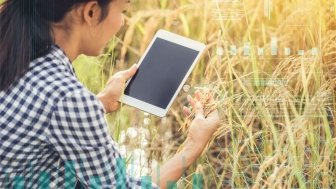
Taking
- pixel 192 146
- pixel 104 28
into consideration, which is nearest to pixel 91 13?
pixel 104 28

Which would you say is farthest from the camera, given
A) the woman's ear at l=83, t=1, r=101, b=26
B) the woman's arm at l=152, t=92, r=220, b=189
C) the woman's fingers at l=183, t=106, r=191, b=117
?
the woman's fingers at l=183, t=106, r=191, b=117

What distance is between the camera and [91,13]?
1.69 metres

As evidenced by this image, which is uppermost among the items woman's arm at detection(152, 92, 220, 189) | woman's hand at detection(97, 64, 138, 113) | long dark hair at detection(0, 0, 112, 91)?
long dark hair at detection(0, 0, 112, 91)

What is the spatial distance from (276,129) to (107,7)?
68 cm

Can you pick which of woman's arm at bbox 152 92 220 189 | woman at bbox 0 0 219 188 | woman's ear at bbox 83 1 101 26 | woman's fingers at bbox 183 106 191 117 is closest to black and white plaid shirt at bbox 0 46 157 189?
woman at bbox 0 0 219 188

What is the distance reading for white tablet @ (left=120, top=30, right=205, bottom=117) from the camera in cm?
202

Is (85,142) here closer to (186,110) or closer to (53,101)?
(53,101)

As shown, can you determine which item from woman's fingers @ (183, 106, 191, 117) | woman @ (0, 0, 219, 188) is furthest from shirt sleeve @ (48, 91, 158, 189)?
woman's fingers @ (183, 106, 191, 117)

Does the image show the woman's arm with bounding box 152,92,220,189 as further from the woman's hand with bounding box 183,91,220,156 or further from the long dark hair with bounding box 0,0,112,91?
the long dark hair with bounding box 0,0,112,91

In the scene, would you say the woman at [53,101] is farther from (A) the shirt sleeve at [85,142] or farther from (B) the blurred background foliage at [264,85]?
(B) the blurred background foliage at [264,85]

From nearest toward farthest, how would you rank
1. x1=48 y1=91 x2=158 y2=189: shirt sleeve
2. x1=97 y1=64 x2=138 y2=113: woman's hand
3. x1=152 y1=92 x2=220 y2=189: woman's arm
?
x1=48 y1=91 x2=158 y2=189: shirt sleeve, x1=152 y1=92 x2=220 y2=189: woman's arm, x1=97 y1=64 x2=138 y2=113: woman's hand

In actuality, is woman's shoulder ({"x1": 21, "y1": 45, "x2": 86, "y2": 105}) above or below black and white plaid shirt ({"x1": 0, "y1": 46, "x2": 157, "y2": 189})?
above

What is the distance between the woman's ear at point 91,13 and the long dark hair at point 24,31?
0.01m

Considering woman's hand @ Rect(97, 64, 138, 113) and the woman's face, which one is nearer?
the woman's face
